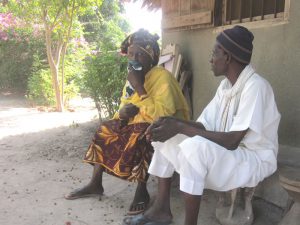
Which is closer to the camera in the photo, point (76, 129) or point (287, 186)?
point (287, 186)

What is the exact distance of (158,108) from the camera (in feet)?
10.1

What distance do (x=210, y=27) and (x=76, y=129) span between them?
3.45 meters

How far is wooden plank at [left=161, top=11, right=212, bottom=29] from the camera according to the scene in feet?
13.8

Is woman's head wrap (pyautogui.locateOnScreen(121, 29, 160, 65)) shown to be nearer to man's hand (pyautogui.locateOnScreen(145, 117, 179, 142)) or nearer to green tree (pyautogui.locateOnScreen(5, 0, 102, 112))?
man's hand (pyautogui.locateOnScreen(145, 117, 179, 142))

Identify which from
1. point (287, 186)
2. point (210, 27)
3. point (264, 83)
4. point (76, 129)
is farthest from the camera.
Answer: point (76, 129)

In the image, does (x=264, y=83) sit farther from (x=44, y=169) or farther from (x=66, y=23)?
(x=66, y=23)

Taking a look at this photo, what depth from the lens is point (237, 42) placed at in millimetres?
2473

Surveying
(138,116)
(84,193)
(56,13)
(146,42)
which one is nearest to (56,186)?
(84,193)

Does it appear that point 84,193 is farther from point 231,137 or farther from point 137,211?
point 231,137

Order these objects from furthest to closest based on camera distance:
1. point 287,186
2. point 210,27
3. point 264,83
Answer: point 210,27, point 264,83, point 287,186

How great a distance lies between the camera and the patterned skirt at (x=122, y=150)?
10.3 feet

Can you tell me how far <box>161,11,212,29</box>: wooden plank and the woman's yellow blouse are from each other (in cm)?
123

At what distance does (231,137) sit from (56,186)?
2245 millimetres

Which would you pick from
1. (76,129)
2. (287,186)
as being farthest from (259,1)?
(76,129)
